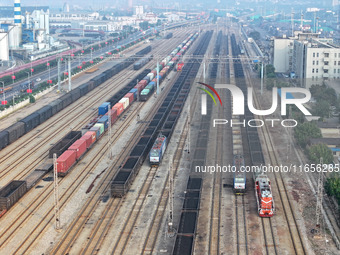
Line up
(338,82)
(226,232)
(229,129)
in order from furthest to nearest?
(338,82) → (229,129) → (226,232)

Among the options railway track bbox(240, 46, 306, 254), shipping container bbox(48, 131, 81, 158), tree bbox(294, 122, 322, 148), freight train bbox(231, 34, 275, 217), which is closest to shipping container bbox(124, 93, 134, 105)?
freight train bbox(231, 34, 275, 217)

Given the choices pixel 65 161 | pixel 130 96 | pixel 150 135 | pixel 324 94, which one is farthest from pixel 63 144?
pixel 324 94

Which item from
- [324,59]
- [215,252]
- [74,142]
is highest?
[324,59]

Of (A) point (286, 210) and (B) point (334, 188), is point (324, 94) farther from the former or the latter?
(A) point (286, 210)

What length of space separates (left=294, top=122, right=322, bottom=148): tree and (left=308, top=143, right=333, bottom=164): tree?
14.8 feet

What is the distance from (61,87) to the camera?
9775 centimetres

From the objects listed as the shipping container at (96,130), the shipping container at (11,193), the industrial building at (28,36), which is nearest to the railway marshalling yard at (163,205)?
the shipping container at (11,193)

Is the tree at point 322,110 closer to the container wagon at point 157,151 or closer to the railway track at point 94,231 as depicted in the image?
the container wagon at point 157,151

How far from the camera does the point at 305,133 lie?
59312 mm

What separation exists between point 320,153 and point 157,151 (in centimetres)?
1722

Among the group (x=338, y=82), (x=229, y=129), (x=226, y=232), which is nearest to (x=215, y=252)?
(x=226, y=232)

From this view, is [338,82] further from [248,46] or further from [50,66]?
[248,46]

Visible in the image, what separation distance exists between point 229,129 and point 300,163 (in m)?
15.4

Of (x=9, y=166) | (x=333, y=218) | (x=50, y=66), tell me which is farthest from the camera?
(x=50, y=66)
